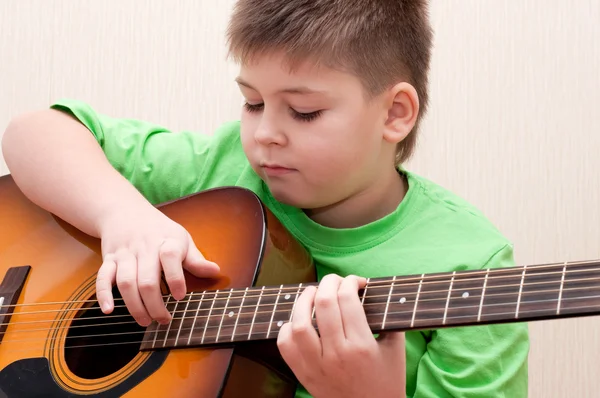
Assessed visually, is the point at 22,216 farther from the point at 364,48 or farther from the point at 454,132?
the point at 454,132

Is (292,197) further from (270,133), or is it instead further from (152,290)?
(152,290)

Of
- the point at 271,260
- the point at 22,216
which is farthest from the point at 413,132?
the point at 22,216

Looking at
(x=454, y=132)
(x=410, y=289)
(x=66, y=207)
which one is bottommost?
(x=454, y=132)

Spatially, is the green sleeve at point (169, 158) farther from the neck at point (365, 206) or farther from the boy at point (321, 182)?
the neck at point (365, 206)

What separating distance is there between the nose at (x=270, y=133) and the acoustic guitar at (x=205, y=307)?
0.22 feet

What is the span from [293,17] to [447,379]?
1.44 ft

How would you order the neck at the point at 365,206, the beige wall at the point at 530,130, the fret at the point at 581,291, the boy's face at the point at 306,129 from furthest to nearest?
the beige wall at the point at 530,130, the neck at the point at 365,206, the boy's face at the point at 306,129, the fret at the point at 581,291

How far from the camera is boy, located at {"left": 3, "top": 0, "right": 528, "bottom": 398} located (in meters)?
0.91

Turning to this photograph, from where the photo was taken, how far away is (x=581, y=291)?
2.16 feet

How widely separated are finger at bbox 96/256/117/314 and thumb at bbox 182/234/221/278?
80 millimetres

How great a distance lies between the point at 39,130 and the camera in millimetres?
1122

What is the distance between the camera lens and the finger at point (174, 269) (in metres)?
0.90

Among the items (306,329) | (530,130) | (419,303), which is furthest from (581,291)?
(530,130)

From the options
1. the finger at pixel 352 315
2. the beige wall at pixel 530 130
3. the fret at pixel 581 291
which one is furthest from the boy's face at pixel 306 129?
the beige wall at pixel 530 130
